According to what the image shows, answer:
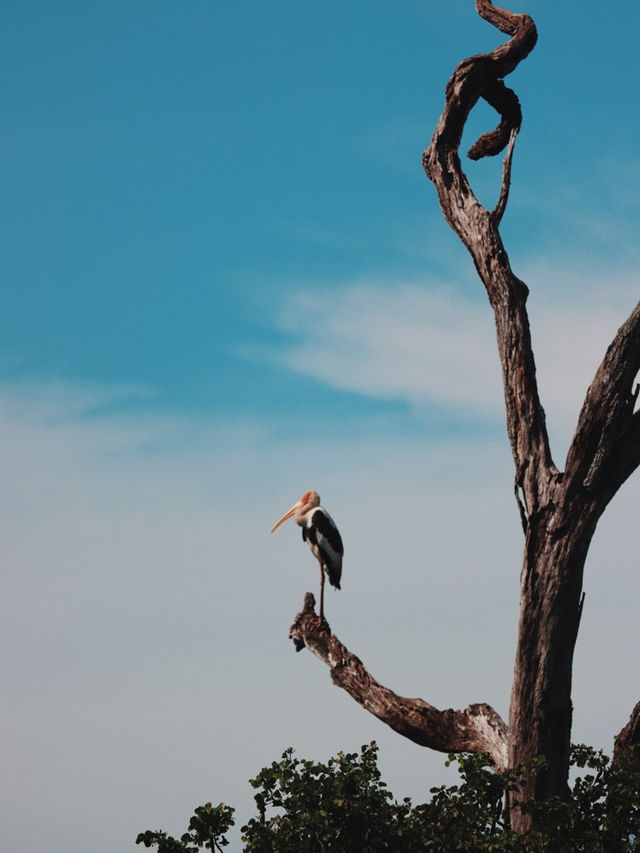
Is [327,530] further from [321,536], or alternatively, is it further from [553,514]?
[553,514]

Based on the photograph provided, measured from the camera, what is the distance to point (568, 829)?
30.7 ft

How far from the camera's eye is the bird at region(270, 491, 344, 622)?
15508 millimetres

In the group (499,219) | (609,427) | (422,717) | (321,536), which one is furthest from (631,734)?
(321,536)

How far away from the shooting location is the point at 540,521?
33.6ft

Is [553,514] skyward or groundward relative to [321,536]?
groundward

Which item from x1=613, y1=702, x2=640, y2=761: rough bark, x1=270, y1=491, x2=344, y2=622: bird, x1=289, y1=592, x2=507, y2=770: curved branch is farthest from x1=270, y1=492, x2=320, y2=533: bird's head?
x1=613, y1=702, x2=640, y2=761: rough bark

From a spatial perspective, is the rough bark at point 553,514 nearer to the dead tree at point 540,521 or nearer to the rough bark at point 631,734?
the dead tree at point 540,521

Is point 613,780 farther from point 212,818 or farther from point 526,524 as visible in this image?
point 212,818

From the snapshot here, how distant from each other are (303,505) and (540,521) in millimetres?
6236

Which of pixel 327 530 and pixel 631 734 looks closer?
pixel 631 734

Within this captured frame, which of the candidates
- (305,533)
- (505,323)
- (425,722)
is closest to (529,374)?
(505,323)

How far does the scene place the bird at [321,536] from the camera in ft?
50.9

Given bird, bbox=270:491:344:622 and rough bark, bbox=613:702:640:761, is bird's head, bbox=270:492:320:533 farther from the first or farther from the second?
rough bark, bbox=613:702:640:761

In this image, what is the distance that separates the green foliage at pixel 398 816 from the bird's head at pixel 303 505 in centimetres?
625
